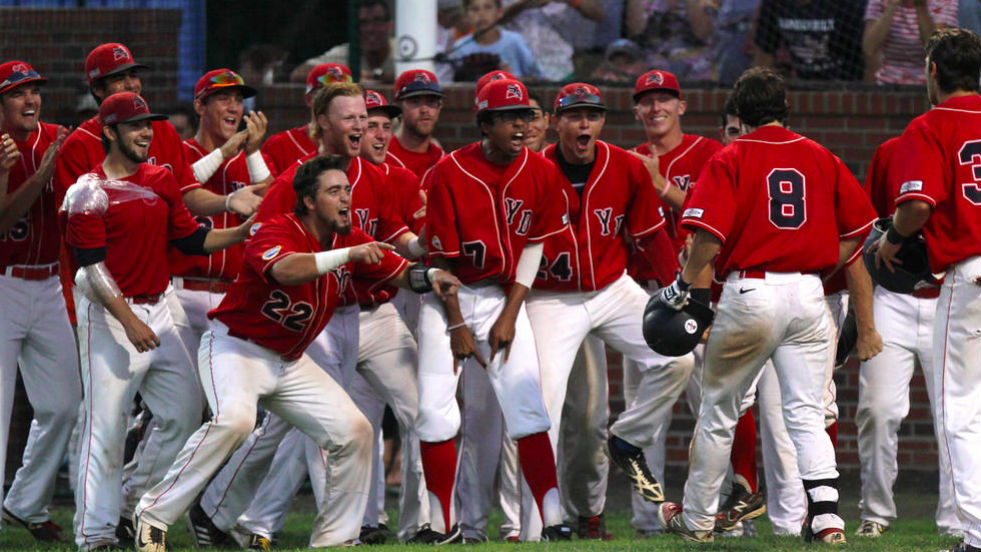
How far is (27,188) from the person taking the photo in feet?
23.3

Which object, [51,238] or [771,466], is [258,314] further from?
[771,466]

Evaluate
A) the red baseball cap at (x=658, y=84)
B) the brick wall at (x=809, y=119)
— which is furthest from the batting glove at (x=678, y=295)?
the brick wall at (x=809, y=119)

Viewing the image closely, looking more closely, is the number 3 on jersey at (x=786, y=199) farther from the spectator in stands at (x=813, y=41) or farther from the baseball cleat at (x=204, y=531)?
the spectator in stands at (x=813, y=41)

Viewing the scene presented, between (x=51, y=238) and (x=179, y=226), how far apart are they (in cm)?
78

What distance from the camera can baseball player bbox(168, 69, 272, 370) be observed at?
7641 mm

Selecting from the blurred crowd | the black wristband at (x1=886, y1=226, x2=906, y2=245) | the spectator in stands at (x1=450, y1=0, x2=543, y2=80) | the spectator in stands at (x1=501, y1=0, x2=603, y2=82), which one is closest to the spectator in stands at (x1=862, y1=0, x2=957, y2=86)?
the blurred crowd

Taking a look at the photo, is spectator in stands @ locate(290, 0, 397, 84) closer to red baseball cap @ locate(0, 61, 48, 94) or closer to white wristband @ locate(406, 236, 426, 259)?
red baseball cap @ locate(0, 61, 48, 94)

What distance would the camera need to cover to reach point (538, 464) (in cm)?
688

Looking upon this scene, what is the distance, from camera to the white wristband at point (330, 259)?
20.6 feet

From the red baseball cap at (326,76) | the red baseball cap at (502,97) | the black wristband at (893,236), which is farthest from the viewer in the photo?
the red baseball cap at (326,76)

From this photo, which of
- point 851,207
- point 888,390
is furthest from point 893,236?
point 888,390

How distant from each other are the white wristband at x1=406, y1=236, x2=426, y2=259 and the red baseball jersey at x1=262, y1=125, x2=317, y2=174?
1100mm

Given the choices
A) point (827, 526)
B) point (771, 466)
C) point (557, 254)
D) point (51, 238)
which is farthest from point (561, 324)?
point (51, 238)

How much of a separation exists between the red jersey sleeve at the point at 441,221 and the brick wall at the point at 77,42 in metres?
3.71
